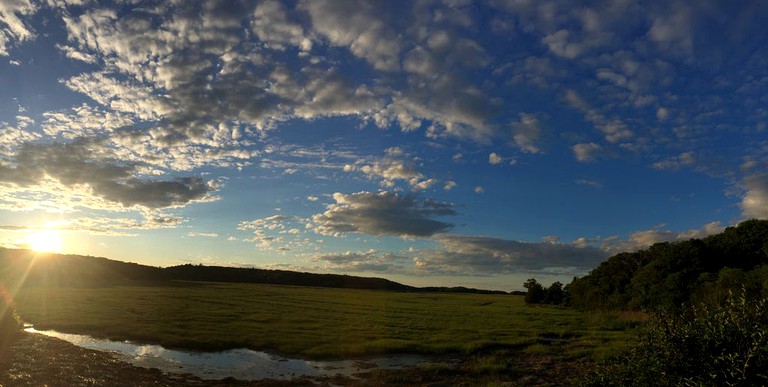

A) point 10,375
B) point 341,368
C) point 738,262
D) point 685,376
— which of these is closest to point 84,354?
point 10,375

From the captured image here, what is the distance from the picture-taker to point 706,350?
9133 mm

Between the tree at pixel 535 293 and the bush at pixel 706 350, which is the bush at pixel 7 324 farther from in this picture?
the tree at pixel 535 293

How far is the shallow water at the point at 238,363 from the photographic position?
99.7 feet

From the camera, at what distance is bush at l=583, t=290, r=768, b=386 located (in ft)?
27.0

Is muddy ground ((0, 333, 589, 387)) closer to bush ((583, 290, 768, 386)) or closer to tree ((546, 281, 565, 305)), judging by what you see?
bush ((583, 290, 768, 386))

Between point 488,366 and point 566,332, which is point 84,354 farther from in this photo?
point 566,332

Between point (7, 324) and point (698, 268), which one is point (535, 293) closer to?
point (698, 268)

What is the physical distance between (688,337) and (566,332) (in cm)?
4248

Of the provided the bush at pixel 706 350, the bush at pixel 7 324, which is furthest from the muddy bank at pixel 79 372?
the bush at pixel 706 350

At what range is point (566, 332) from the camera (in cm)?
4838

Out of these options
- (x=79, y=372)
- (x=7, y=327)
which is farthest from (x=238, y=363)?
(x=7, y=327)

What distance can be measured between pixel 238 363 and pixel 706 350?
31197mm

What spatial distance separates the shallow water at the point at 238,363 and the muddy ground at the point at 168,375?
5.17ft

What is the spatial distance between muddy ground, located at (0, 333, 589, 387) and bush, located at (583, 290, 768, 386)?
666 inches
